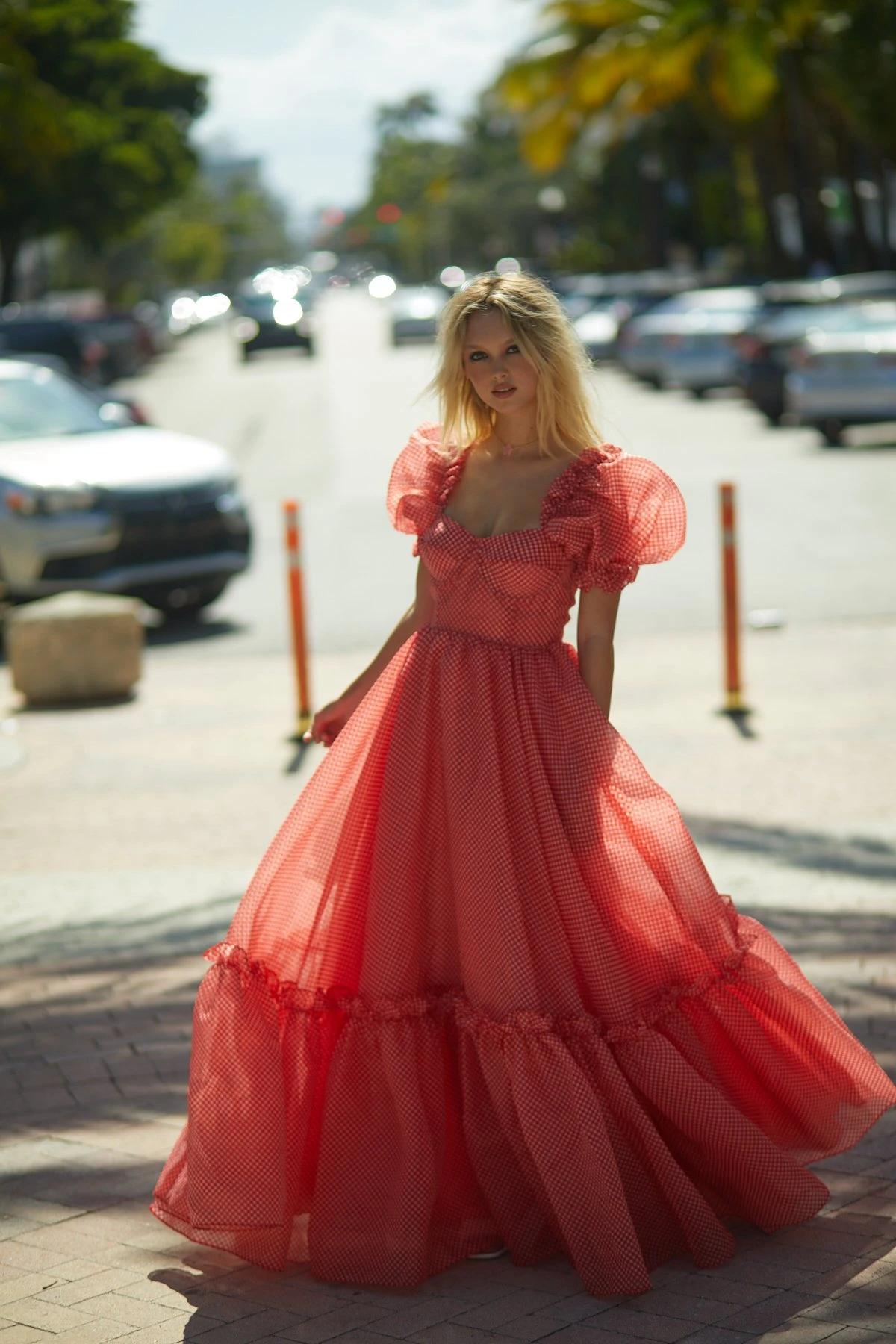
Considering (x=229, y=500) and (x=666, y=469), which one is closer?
(x=229, y=500)

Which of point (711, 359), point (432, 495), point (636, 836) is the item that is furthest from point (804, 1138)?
point (711, 359)

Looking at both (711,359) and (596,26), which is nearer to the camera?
(711,359)

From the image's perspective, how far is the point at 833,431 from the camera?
72.0 feet

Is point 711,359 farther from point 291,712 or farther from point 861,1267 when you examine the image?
point 861,1267

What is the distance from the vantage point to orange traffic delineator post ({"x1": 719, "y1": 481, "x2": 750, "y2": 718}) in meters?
9.55

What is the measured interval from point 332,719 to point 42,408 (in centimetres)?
964

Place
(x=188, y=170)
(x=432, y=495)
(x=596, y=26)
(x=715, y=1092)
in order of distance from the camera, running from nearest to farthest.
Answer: (x=715, y=1092)
(x=432, y=495)
(x=596, y=26)
(x=188, y=170)

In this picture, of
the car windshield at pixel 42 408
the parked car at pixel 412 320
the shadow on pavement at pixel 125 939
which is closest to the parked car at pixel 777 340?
the car windshield at pixel 42 408

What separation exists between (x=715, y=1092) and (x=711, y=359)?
27673mm

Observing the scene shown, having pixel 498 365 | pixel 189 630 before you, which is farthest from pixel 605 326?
pixel 498 365

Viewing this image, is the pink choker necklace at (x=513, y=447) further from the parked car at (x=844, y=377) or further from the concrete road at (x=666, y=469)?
the parked car at (x=844, y=377)

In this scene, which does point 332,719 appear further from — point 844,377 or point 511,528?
point 844,377

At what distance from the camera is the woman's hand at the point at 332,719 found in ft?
13.9

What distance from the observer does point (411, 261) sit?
160 metres
